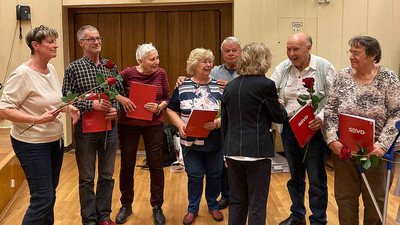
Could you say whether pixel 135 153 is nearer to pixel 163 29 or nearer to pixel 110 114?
pixel 110 114

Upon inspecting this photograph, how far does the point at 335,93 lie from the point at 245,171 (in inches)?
29.7

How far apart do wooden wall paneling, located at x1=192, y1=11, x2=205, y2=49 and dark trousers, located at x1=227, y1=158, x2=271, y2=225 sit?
321 cm

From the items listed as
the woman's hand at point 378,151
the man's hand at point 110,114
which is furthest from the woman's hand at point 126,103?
the woman's hand at point 378,151

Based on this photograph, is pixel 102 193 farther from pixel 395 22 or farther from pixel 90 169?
pixel 395 22

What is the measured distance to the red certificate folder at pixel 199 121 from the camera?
2.69 m

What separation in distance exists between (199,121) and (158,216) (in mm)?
922

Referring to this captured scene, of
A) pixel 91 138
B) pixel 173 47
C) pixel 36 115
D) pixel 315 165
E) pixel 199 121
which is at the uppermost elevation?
pixel 173 47

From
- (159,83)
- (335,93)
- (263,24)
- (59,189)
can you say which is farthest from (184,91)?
(263,24)

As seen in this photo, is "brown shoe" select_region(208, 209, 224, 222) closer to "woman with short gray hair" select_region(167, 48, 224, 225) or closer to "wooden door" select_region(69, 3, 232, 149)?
"woman with short gray hair" select_region(167, 48, 224, 225)

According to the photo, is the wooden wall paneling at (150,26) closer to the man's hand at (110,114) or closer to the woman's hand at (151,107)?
the woman's hand at (151,107)

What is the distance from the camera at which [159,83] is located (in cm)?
304

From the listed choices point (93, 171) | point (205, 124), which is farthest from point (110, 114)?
point (205, 124)

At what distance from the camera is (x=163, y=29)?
5332 mm

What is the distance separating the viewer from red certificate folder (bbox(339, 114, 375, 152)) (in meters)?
2.11
